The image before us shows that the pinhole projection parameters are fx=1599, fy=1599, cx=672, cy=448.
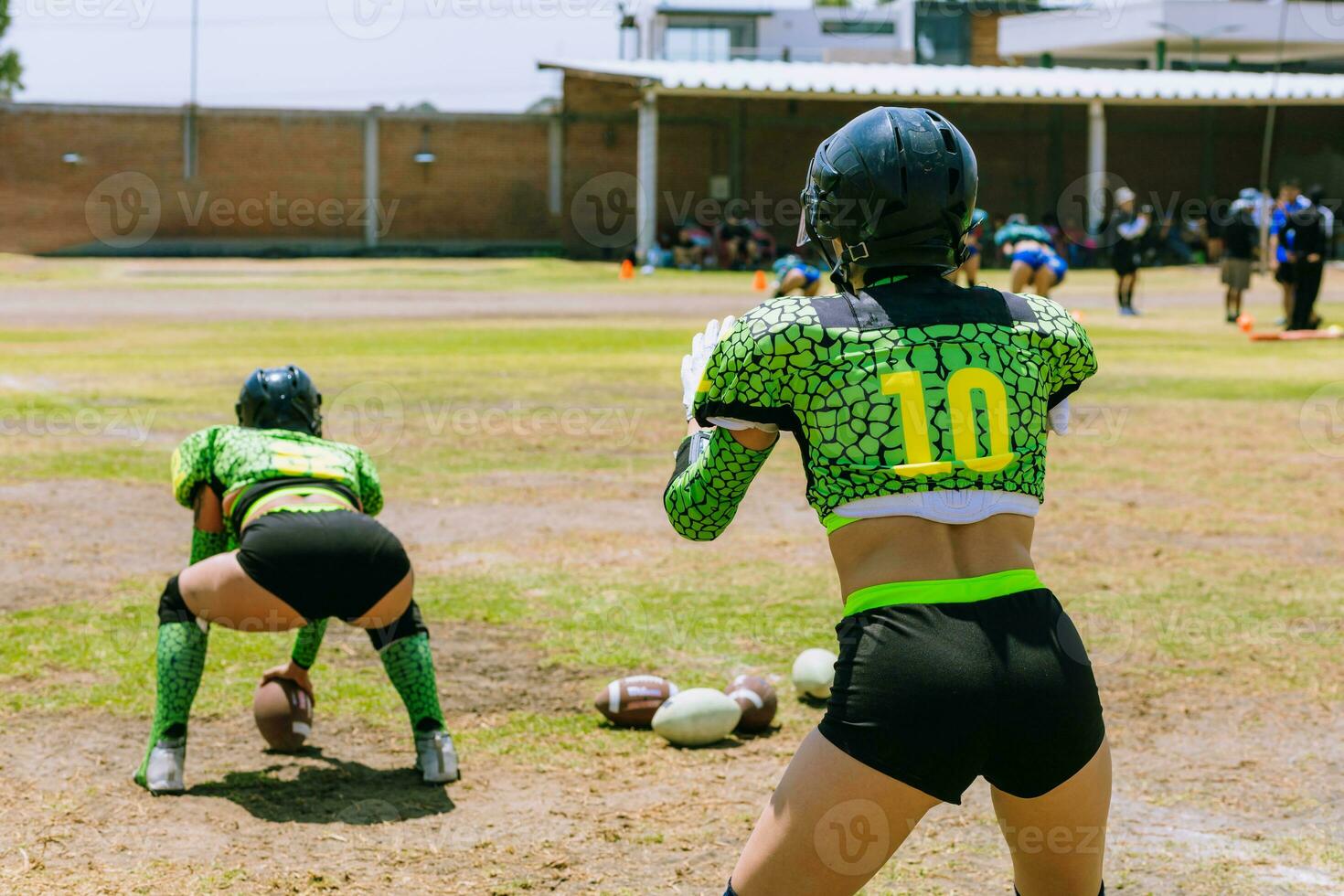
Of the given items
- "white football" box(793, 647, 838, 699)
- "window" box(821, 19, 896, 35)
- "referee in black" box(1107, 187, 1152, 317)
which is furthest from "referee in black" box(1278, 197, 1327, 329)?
"window" box(821, 19, 896, 35)

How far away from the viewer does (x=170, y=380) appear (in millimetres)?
18844

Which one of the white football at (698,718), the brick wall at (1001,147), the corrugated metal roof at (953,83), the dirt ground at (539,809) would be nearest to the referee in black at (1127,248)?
the corrugated metal roof at (953,83)

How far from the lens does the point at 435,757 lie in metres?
5.92

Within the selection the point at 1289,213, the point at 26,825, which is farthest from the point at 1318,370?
the point at 26,825

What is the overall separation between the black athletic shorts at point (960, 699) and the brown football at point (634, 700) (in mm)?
3779

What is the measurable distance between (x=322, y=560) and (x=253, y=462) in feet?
1.94

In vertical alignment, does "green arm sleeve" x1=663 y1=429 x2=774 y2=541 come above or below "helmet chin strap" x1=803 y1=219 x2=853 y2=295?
below

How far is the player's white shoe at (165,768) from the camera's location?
5715mm

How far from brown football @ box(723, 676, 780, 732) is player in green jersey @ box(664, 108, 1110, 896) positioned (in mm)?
3520

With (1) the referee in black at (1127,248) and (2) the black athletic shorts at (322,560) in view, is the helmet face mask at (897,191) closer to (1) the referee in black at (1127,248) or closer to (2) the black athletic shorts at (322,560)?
(2) the black athletic shorts at (322,560)

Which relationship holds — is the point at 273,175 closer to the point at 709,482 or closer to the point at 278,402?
the point at 278,402

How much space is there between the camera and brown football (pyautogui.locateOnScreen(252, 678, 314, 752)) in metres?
6.33

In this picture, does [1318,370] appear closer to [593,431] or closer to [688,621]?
[593,431]

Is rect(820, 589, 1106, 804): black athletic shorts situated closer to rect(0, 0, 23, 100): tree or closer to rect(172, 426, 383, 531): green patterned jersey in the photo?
Answer: rect(172, 426, 383, 531): green patterned jersey
